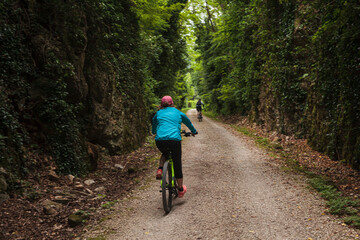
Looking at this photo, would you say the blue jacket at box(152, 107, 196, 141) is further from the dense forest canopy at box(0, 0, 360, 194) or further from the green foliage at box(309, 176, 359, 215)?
the green foliage at box(309, 176, 359, 215)

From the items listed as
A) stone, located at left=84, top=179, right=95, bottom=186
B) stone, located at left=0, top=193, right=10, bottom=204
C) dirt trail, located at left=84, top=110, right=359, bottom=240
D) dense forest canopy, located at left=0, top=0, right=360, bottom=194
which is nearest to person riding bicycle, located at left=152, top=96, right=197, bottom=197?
dirt trail, located at left=84, top=110, right=359, bottom=240

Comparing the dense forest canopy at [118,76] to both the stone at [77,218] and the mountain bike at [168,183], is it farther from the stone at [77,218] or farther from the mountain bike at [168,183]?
the mountain bike at [168,183]

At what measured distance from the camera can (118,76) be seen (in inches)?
409

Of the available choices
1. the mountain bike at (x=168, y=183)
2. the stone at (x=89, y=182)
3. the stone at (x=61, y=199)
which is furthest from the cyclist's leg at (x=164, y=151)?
the stone at (x=89, y=182)

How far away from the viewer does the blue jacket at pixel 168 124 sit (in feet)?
16.2

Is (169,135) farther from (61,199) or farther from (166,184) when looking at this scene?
(61,199)

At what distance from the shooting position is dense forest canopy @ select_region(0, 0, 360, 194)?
5.54m

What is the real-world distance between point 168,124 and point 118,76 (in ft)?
20.4

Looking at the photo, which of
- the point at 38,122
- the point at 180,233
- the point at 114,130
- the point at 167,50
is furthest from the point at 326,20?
the point at 167,50

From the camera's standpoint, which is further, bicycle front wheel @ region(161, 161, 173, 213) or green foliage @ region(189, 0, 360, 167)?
green foliage @ region(189, 0, 360, 167)

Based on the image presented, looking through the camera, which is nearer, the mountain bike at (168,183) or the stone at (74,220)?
the stone at (74,220)

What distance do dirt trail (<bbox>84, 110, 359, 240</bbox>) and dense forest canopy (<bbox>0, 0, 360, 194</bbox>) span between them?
7.23 ft

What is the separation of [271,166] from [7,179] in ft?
24.9

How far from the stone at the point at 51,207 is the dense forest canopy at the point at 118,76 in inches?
27.1
